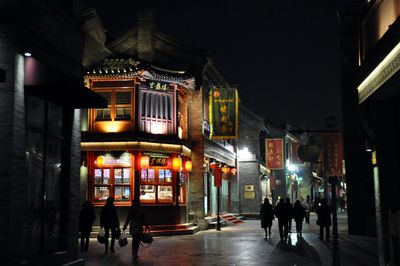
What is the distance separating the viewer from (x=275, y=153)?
4509 centimetres

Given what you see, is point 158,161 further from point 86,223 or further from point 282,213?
point 86,223

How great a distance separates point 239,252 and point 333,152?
11.5m

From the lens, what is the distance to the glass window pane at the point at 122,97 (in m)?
25.9

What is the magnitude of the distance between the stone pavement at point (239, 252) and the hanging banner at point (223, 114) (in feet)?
26.2

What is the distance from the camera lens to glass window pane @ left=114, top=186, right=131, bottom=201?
2545 centimetres

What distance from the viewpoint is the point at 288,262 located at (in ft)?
51.6

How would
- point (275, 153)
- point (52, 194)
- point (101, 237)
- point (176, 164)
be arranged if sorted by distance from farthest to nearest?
point (275, 153)
point (176, 164)
point (101, 237)
point (52, 194)

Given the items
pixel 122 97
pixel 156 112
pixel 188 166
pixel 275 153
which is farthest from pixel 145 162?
pixel 275 153

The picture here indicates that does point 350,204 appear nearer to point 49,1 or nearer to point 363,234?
point 363,234

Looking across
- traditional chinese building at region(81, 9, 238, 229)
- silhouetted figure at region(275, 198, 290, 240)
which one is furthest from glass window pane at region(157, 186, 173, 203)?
silhouetted figure at region(275, 198, 290, 240)

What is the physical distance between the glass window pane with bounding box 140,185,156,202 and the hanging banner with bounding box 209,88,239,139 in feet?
19.9

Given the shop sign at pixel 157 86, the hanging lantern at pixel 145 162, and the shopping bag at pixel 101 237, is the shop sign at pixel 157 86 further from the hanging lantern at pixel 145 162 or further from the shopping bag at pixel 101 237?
the shopping bag at pixel 101 237

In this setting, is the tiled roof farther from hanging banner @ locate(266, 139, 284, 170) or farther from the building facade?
hanging banner @ locate(266, 139, 284, 170)

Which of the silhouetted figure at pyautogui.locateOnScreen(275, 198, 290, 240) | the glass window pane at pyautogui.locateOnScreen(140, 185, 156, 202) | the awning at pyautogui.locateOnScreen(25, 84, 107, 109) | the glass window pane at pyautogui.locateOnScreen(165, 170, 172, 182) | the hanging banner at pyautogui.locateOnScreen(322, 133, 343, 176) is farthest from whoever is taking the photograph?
the hanging banner at pyautogui.locateOnScreen(322, 133, 343, 176)
